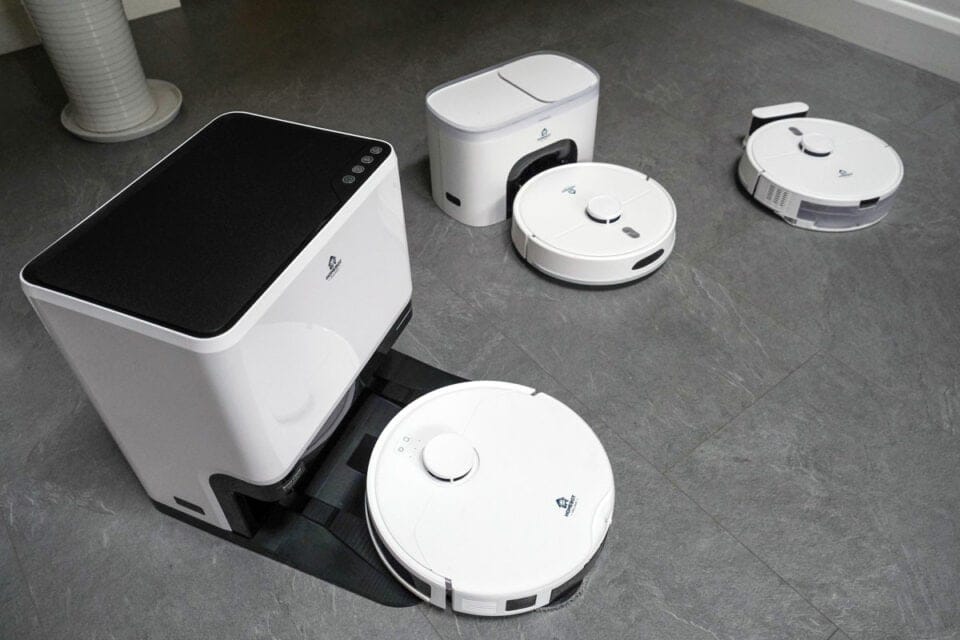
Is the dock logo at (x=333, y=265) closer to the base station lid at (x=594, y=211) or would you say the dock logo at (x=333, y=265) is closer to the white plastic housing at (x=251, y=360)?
the white plastic housing at (x=251, y=360)

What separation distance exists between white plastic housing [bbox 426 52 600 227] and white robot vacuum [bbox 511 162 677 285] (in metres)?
0.08

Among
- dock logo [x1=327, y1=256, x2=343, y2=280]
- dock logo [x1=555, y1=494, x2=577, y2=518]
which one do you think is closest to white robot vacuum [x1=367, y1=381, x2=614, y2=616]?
dock logo [x1=555, y1=494, x2=577, y2=518]

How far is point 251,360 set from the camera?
788mm

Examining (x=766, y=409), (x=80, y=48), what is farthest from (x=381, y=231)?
(x=80, y=48)

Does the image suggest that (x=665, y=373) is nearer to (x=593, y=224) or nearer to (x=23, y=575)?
(x=593, y=224)

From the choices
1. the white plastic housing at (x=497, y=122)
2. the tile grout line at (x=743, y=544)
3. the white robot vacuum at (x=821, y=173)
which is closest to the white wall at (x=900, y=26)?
the white robot vacuum at (x=821, y=173)

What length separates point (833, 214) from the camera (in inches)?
62.9

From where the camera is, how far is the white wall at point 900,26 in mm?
2039

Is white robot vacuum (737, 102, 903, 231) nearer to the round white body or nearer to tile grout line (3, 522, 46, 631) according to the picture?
the round white body

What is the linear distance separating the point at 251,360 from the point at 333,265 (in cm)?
16

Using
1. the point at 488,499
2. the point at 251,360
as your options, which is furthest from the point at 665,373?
the point at 251,360

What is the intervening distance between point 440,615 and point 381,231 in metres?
0.52

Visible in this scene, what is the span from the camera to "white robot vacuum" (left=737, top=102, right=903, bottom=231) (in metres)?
1.58

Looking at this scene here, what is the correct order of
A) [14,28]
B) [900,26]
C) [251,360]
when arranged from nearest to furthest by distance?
[251,360], [900,26], [14,28]
